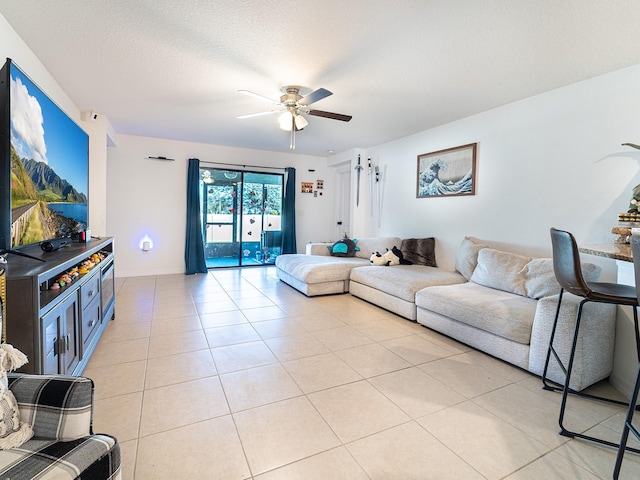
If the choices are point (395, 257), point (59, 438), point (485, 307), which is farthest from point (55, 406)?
point (395, 257)

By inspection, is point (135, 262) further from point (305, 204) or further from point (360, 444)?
point (360, 444)

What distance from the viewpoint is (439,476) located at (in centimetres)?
140

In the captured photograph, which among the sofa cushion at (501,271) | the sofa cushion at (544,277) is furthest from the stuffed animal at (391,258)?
the sofa cushion at (544,277)

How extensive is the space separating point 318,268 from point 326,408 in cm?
251

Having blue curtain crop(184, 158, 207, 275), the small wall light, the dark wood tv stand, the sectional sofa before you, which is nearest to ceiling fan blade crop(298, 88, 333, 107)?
the sectional sofa

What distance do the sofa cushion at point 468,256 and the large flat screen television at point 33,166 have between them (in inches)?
164

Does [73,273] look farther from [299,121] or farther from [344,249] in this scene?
[344,249]

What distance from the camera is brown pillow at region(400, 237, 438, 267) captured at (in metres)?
4.53

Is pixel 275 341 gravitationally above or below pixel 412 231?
below

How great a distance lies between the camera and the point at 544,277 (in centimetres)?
275

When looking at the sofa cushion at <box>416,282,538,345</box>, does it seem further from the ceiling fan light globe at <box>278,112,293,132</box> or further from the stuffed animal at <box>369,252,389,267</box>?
the ceiling fan light globe at <box>278,112,293,132</box>

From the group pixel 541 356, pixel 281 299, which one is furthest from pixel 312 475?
pixel 281 299

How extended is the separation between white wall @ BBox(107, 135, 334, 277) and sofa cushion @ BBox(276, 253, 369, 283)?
2.46 m

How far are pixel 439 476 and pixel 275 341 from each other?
1.73 m
